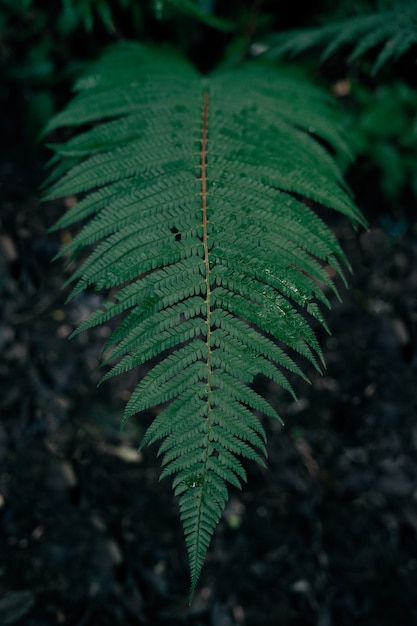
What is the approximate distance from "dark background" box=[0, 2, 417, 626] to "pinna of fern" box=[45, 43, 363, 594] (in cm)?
68

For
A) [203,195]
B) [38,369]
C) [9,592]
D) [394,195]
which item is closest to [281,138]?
[203,195]

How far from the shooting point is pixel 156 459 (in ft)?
6.79

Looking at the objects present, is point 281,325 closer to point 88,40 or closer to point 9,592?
A: point 9,592

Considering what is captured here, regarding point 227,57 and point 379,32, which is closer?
point 379,32

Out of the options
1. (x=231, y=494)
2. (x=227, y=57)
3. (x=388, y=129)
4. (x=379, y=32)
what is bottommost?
(x=231, y=494)

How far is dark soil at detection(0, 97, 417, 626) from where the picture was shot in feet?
6.09

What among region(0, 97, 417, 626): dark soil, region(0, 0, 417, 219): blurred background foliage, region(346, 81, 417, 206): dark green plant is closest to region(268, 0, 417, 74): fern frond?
region(0, 0, 417, 219): blurred background foliage

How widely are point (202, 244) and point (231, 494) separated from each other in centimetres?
135

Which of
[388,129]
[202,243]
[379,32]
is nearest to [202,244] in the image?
[202,243]

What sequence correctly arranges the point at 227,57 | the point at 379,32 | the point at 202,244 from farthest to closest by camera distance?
1. the point at 227,57
2. the point at 379,32
3. the point at 202,244

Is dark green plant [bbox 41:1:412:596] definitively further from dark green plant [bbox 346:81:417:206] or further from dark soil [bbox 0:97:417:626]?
dark soil [bbox 0:97:417:626]

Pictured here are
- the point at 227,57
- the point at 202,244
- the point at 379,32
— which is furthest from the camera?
the point at 227,57

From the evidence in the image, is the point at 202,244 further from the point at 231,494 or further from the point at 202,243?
the point at 231,494

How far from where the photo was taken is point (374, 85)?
226 centimetres
